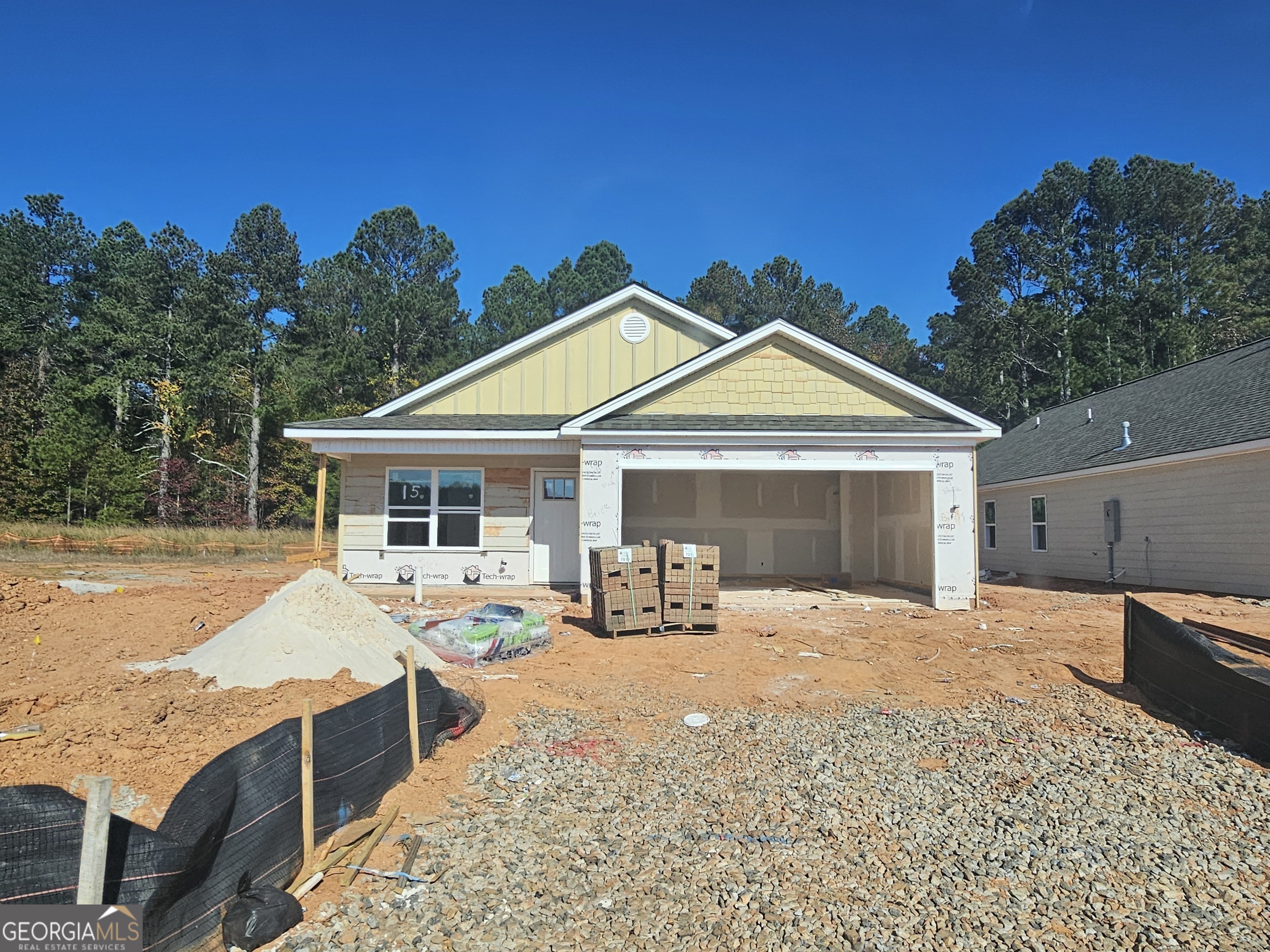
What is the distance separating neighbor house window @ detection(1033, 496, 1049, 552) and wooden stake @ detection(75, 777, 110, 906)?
22308 millimetres

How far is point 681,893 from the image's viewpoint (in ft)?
12.7

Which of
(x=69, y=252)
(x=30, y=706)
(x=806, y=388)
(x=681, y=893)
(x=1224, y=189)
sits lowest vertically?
(x=681, y=893)

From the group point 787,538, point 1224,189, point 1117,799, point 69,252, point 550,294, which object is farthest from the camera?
point 550,294

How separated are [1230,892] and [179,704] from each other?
277 inches

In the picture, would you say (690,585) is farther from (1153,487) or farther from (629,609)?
(1153,487)

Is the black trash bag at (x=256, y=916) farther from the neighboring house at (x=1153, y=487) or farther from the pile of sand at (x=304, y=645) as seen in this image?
the neighboring house at (x=1153, y=487)

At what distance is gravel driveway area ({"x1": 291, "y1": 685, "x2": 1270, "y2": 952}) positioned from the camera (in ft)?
11.5

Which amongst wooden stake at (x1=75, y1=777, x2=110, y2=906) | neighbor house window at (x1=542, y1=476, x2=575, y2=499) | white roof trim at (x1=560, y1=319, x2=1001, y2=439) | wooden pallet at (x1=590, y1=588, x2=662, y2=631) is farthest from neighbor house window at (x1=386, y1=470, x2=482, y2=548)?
wooden stake at (x1=75, y1=777, x2=110, y2=906)

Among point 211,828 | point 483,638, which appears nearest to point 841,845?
point 211,828

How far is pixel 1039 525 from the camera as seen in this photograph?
2088 cm

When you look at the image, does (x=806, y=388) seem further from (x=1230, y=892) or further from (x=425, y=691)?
(x=1230, y=892)

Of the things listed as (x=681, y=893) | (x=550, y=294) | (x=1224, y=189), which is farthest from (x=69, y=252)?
(x=1224, y=189)

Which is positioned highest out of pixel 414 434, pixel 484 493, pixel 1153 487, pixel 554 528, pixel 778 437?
pixel 414 434

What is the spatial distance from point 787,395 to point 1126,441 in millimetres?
9969
